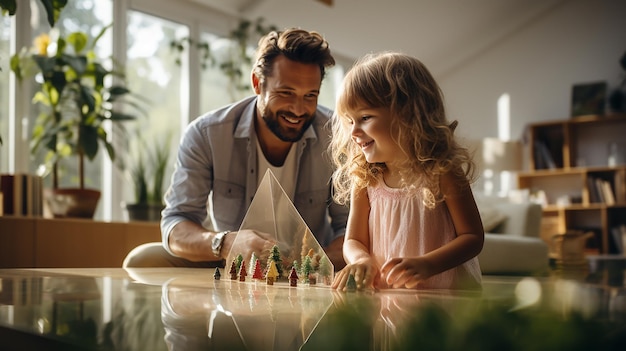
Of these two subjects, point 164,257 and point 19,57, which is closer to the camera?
point 164,257

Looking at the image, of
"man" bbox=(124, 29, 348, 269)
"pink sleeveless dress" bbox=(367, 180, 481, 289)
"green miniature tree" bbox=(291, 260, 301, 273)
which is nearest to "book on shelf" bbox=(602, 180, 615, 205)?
"man" bbox=(124, 29, 348, 269)

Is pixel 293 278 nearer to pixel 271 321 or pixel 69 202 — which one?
pixel 271 321

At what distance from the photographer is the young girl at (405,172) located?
132 cm

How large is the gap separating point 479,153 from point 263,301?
609cm

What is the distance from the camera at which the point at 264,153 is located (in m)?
2.32

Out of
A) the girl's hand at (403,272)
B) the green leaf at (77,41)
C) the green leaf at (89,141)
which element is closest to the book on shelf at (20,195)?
the green leaf at (89,141)

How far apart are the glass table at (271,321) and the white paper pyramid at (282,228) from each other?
254 mm

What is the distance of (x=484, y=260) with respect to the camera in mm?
3834

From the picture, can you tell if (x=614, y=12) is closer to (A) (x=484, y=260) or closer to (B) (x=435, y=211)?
(A) (x=484, y=260)

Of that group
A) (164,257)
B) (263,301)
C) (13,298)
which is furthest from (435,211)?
(164,257)

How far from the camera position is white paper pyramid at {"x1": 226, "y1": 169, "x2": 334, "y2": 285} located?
3.65ft

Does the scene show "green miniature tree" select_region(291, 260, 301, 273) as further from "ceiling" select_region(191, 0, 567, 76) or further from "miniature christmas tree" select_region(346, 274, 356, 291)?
"ceiling" select_region(191, 0, 567, 76)

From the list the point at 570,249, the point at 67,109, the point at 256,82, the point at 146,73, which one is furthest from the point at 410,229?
the point at 570,249

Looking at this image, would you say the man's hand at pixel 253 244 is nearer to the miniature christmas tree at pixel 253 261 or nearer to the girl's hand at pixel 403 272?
the miniature christmas tree at pixel 253 261
